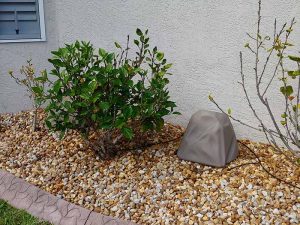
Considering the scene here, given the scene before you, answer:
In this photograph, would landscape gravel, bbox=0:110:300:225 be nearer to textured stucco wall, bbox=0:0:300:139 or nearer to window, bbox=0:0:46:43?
textured stucco wall, bbox=0:0:300:139

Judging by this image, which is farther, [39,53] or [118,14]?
[39,53]

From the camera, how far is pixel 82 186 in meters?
3.32

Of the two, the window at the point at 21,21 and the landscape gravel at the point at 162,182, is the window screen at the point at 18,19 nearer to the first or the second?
the window at the point at 21,21

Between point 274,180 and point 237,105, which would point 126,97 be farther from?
point 274,180

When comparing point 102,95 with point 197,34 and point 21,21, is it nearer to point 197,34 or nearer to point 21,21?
point 197,34

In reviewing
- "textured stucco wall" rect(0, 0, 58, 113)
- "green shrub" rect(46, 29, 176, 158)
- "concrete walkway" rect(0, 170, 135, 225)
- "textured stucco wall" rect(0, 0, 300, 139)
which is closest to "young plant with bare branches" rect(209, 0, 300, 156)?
"textured stucco wall" rect(0, 0, 300, 139)

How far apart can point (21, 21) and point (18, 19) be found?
0.04m

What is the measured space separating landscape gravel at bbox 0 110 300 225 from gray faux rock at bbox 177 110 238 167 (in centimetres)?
8

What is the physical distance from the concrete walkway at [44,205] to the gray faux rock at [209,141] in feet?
3.04

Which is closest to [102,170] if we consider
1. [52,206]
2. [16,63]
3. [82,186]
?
[82,186]

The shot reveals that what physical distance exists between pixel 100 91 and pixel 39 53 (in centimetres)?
227

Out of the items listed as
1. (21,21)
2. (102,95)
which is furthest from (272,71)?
(21,21)

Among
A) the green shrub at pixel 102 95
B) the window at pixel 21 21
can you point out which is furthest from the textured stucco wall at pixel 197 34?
the window at pixel 21 21

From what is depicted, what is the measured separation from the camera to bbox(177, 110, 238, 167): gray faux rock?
3.38 meters
